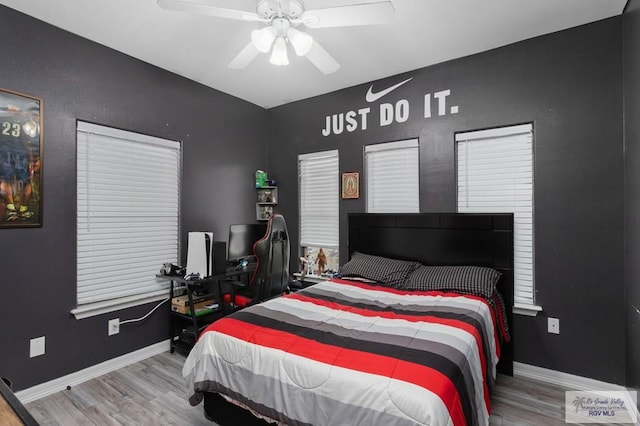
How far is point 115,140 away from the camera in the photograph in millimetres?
2889

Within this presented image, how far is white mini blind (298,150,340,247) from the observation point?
3885mm

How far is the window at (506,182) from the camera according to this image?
2.76 meters

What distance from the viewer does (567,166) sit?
2568 mm

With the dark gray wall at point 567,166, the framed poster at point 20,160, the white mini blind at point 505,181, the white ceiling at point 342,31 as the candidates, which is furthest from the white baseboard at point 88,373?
the white mini blind at point 505,181

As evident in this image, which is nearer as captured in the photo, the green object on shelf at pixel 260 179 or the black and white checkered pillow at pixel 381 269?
the black and white checkered pillow at pixel 381 269

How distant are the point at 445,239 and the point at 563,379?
4.61ft

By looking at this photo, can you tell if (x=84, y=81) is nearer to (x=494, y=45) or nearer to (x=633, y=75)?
(x=494, y=45)

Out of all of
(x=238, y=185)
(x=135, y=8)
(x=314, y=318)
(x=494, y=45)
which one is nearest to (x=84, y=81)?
(x=135, y=8)

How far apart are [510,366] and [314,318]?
1906 mm

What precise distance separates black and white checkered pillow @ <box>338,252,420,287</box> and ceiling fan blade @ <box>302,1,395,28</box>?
199 centimetres

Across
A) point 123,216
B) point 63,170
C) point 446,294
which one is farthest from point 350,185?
point 63,170

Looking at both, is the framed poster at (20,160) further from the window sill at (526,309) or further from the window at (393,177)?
the window sill at (526,309)

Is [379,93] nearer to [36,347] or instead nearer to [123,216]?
[123,216]

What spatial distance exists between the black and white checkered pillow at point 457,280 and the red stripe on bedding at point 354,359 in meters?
1.35
